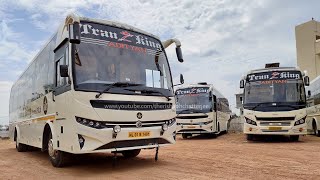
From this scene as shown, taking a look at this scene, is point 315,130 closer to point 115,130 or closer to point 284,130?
point 284,130

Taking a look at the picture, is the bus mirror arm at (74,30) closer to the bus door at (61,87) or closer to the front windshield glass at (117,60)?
the front windshield glass at (117,60)

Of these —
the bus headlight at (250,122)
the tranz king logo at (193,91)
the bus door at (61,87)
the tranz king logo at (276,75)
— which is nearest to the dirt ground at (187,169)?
the bus door at (61,87)

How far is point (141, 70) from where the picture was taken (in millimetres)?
8312

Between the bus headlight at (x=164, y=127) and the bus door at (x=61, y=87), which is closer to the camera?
the bus door at (x=61, y=87)

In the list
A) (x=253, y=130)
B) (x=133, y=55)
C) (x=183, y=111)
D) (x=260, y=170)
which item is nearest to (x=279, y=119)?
(x=253, y=130)

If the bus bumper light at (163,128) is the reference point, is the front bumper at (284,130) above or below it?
below

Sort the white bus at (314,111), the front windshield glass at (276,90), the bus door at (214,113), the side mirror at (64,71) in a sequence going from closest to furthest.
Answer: the side mirror at (64,71) → the front windshield glass at (276,90) → the white bus at (314,111) → the bus door at (214,113)

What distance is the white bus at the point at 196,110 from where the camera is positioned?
64.9 ft

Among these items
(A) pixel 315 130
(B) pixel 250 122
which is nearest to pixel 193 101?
(B) pixel 250 122

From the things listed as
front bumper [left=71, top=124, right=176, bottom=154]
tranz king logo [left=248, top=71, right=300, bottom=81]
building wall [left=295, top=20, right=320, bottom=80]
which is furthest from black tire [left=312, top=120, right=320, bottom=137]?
building wall [left=295, top=20, right=320, bottom=80]

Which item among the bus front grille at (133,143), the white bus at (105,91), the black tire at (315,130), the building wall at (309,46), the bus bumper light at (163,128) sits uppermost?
the building wall at (309,46)

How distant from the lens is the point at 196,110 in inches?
784

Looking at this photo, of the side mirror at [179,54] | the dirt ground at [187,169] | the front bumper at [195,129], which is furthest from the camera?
the front bumper at [195,129]

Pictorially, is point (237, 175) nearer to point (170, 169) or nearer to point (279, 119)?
point (170, 169)
